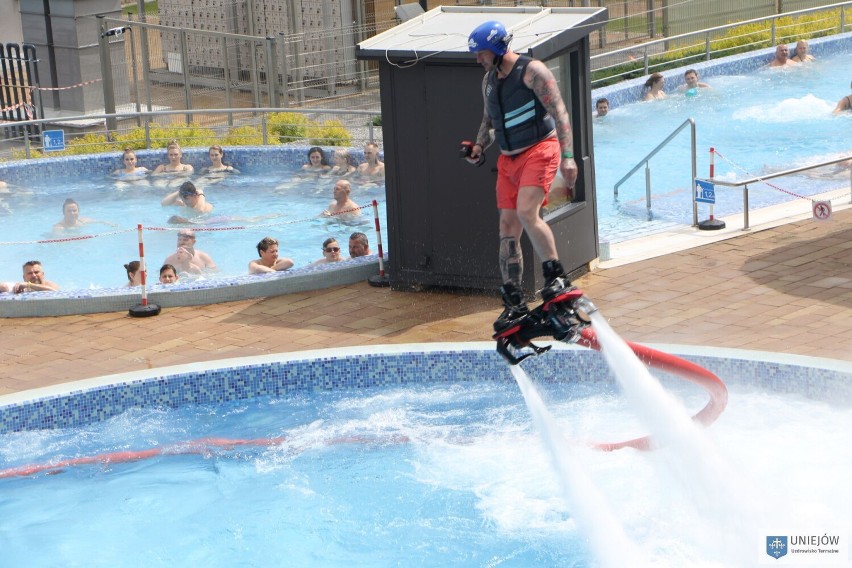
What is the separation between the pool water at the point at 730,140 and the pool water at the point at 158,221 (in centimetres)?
349

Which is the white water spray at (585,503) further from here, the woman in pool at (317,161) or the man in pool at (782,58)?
the man in pool at (782,58)

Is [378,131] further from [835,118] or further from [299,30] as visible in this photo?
A: [835,118]

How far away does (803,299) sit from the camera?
10.4m

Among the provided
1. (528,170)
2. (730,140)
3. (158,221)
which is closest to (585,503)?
(528,170)

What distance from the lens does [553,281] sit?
7695mm

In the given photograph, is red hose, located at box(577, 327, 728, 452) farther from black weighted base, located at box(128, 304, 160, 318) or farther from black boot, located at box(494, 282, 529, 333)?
black weighted base, located at box(128, 304, 160, 318)

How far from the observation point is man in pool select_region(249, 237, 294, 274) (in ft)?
41.3

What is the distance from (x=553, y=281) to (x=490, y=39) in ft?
5.23

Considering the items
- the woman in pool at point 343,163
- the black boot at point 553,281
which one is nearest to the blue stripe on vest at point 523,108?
the black boot at point 553,281

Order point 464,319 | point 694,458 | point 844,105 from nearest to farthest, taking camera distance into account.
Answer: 1. point 694,458
2. point 464,319
3. point 844,105

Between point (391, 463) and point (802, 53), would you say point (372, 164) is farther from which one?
point (802, 53)

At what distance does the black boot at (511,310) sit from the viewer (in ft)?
25.8

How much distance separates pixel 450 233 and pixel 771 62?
14566 mm

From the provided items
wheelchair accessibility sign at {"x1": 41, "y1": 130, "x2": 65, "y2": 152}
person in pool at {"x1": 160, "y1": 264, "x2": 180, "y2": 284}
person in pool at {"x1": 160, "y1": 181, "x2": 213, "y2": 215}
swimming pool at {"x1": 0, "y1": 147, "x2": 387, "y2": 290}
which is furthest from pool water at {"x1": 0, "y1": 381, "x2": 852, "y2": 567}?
wheelchair accessibility sign at {"x1": 41, "y1": 130, "x2": 65, "y2": 152}
